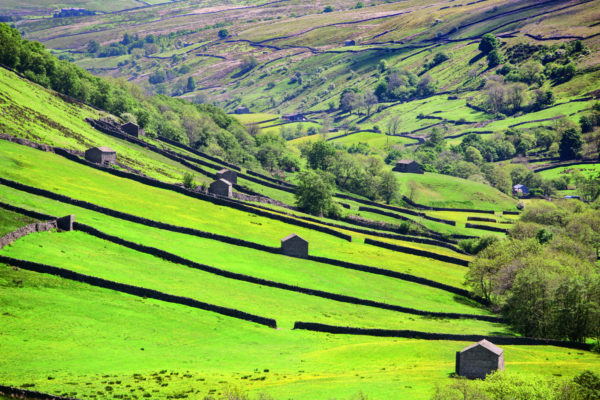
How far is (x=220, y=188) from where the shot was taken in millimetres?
113250

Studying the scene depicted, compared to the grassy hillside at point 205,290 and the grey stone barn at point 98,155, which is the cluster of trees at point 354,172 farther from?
the grey stone barn at point 98,155

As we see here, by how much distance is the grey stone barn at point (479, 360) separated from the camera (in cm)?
4788

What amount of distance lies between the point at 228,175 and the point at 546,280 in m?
68.7

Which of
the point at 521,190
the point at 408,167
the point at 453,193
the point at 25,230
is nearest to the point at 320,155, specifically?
the point at 408,167

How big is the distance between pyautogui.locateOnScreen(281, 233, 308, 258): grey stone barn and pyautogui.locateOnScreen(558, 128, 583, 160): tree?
13140 centimetres

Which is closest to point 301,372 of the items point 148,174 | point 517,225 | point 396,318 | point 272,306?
point 272,306

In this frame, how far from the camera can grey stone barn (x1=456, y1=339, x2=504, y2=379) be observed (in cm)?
4788

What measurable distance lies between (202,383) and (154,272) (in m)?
25.2

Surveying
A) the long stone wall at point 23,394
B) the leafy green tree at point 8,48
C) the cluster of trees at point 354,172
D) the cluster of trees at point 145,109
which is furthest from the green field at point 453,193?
the long stone wall at point 23,394

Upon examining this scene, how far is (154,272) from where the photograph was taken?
6538 centimetres

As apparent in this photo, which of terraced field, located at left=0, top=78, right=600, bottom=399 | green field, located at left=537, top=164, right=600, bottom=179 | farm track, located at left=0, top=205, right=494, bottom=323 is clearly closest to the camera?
terraced field, located at left=0, top=78, right=600, bottom=399

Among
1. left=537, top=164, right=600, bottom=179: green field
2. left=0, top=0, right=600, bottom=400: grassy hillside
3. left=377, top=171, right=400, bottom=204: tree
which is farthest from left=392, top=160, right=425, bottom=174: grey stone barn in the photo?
left=0, top=0, right=600, bottom=400: grassy hillside

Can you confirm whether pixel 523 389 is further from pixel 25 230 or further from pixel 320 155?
pixel 320 155

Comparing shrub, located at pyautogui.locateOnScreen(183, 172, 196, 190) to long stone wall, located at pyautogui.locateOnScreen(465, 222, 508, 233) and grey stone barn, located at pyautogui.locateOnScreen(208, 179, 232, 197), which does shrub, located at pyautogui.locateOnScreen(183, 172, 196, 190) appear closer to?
grey stone barn, located at pyautogui.locateOnScreen(208, 179, 232, 197)
